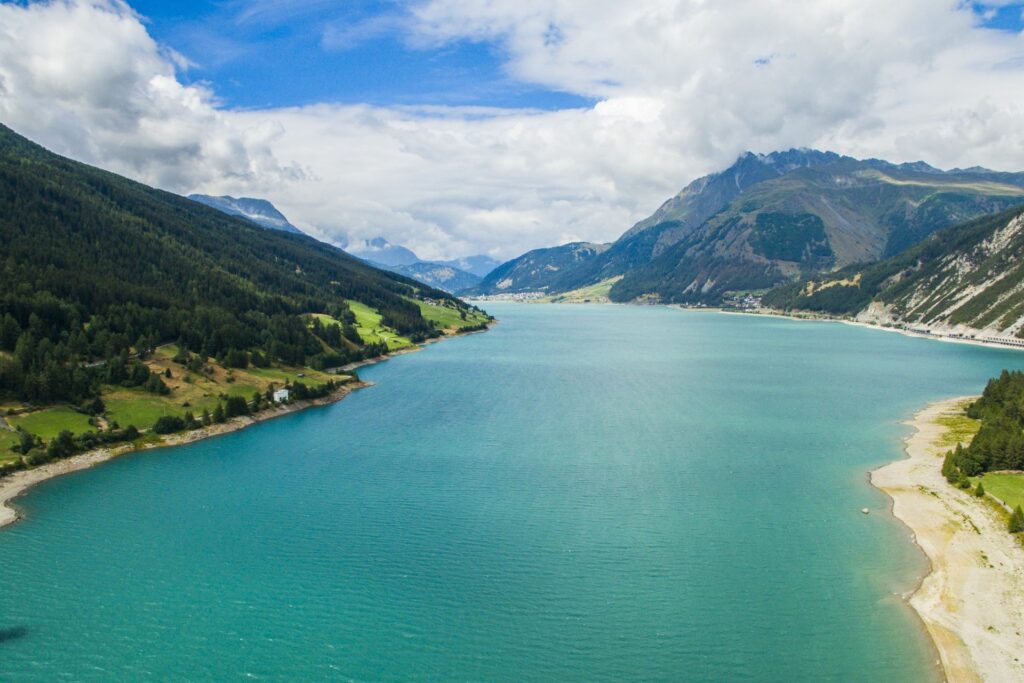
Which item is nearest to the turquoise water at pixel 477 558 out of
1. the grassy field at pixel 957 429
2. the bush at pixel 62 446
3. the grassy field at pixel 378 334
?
the grassy field at pixel 957 429

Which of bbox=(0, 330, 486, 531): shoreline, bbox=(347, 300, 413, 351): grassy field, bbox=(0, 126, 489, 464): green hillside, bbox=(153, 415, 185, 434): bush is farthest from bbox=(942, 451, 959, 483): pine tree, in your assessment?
bbox=(347, 300, 413, 351): grassy field

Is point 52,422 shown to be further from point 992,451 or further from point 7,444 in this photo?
point 992,451

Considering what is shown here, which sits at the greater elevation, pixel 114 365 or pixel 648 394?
pixel 114 365

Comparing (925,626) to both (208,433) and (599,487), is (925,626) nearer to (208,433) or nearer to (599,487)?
(599,487)

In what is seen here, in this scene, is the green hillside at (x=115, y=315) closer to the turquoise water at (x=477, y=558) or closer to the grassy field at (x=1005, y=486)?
the turquoise water at (x=477, y=558)

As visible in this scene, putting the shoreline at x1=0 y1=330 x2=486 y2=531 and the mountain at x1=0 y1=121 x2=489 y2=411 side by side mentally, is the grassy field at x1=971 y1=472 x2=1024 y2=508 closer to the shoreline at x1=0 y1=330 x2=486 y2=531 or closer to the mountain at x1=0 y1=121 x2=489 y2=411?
the shoreline at x1=0 y1=330 x2=486 y2=531

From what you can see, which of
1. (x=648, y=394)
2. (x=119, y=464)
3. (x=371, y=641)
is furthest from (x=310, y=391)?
(x=371, y=641)
